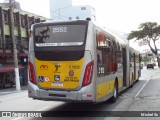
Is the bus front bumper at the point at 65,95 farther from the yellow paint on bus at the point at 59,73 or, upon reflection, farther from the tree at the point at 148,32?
the tree at the point at 148,32

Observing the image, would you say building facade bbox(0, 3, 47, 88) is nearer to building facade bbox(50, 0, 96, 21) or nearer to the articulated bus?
the articulated bus

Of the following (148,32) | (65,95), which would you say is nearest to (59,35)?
(65,95)

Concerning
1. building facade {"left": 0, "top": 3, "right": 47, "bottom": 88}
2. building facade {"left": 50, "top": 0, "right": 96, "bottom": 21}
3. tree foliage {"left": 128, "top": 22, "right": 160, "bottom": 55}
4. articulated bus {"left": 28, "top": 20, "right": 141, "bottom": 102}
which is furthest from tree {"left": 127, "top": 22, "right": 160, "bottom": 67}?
articulated bus {"left": 28, "top": 20, "right": 141, "bottom": 102}

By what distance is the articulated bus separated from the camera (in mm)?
10516

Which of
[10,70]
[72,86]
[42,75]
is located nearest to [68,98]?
[72,86]

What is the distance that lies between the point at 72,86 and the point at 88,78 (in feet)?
1.90

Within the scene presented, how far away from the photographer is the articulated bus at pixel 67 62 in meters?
10.5

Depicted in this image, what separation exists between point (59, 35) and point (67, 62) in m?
0.96

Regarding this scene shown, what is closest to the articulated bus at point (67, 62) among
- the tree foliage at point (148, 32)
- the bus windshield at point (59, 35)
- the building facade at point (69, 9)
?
the bus windshield at point (59, 35)

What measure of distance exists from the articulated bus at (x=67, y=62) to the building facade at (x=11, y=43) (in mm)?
25507

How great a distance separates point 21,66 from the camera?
133 feet

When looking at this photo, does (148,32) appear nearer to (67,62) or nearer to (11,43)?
(11,43)

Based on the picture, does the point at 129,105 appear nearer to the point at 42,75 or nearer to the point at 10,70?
the point at 42,75

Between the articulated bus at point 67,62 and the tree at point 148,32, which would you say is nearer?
the articulated bus at point 67,62
